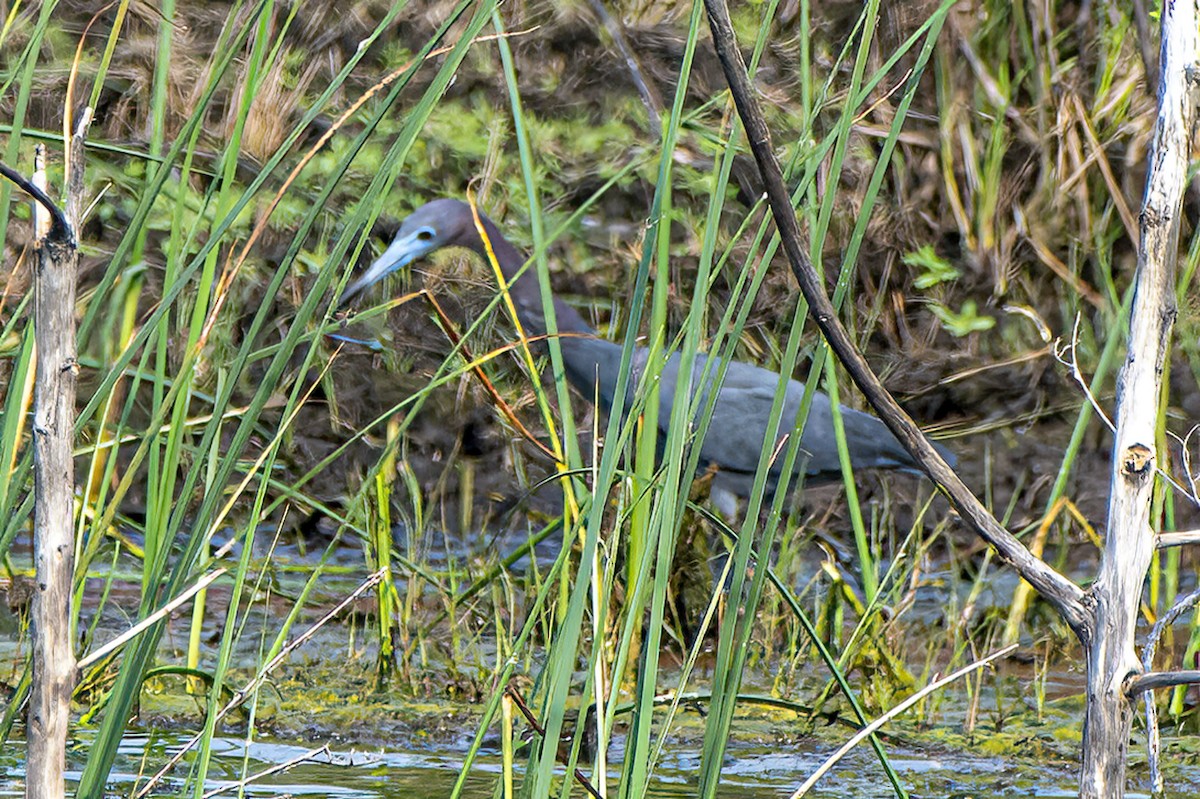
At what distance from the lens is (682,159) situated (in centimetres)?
420

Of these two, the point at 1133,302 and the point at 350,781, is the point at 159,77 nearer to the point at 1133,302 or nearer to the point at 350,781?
the point at 1133,302

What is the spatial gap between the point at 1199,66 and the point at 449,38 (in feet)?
11.1

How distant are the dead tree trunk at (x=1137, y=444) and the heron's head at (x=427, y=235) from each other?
8.59 ft

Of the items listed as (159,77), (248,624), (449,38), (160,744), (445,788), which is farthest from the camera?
(449,38)

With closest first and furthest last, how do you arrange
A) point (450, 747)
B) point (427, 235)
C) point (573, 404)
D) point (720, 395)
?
point (450, 747), point (720, 395), point (427, 235), point (573, 404)

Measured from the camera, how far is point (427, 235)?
3445 millimetres

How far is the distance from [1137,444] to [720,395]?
7.82 ft

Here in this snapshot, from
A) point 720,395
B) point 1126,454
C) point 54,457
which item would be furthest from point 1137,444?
point 720,395

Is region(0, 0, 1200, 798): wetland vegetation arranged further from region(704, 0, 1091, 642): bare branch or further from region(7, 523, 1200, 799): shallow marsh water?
region(704, 0, 1091, 642): bare branch

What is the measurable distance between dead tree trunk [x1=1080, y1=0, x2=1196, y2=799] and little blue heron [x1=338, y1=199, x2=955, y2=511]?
2.06 m

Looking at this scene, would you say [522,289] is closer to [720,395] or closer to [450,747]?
[720,395]

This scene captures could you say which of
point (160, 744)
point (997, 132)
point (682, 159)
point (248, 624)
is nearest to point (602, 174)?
point (682, 159)

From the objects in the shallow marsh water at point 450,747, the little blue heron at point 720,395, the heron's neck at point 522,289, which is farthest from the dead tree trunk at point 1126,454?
the heron's neck at point 522,289

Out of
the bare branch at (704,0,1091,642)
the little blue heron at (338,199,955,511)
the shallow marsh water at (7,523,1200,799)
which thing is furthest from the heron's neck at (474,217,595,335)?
the bare branch at (704,0,1091,642)
